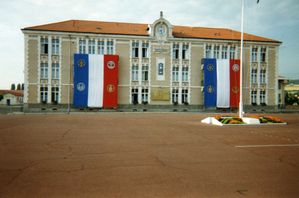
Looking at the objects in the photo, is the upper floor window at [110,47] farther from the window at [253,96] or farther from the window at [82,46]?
the window at [253,96]

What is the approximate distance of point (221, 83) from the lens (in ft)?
135

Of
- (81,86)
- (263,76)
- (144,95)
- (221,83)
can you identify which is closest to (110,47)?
(81,86)

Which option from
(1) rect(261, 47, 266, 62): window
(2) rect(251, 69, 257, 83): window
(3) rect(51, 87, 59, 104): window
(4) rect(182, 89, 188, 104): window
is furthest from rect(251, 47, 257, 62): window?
(3) rect(51, 87, 59, 104): window

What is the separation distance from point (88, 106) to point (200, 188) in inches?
1349

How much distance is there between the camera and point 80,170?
679 centimetres

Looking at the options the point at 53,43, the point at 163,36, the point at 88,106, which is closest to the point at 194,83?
the point at 163,36

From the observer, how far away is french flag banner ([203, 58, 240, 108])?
40.8m

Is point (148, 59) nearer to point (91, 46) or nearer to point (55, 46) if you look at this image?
point (91, 46)

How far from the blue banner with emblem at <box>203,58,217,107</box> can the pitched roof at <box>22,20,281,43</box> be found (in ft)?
16.6

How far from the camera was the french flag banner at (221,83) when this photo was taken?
4075 cm

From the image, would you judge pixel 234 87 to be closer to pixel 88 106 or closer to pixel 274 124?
→ pixel 274 124

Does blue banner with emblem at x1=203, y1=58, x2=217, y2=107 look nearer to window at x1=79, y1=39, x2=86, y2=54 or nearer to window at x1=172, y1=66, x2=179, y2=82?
window at x1=172, y1=66, x2=179, y2=82

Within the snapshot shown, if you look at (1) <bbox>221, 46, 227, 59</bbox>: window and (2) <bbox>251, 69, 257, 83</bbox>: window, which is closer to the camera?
(1) <bbox>221, 46, 227, 59</bbox>: window

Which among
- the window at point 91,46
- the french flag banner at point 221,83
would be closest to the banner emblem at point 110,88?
the window at point 91,46
